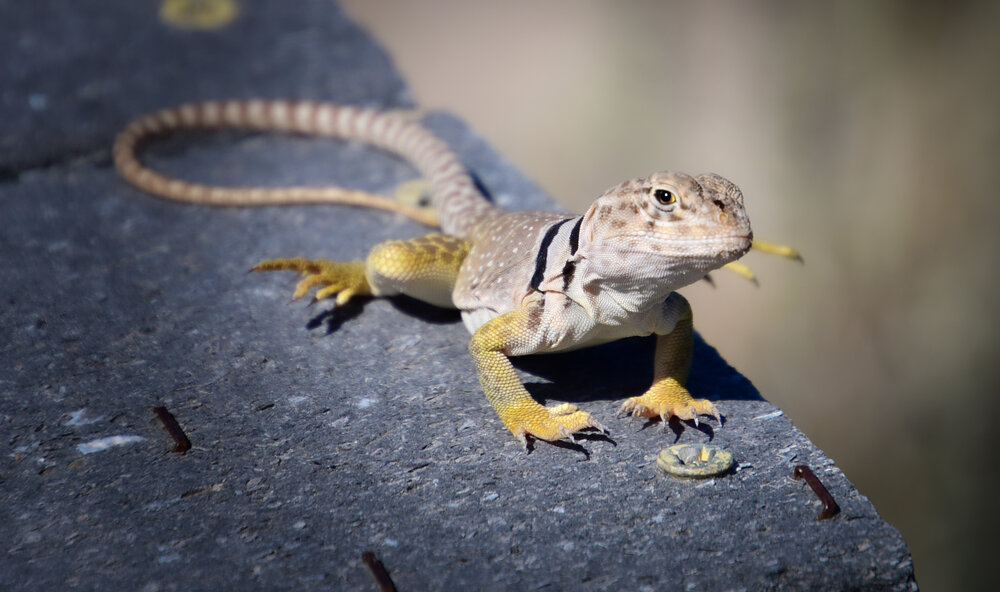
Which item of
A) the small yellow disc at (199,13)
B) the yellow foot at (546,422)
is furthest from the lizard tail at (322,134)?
the yellow foot at (546,422)

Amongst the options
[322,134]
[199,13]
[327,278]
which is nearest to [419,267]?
[327,278]

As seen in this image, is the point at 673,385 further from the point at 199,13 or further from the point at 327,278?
the point at 199,13

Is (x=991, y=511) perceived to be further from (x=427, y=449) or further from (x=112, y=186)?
(x=112, y=186)

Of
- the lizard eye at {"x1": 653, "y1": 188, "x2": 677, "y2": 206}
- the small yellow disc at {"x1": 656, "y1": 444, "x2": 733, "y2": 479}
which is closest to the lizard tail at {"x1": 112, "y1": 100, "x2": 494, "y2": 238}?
the lizard eye at {"x1": 653, "y1": 188, "x2": 677, "y2": 206}

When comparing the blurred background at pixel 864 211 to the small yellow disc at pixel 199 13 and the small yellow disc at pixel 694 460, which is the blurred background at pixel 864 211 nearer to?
the small yellow disc at pixel 199 13

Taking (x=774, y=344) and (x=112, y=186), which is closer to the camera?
(x=112, y=186)

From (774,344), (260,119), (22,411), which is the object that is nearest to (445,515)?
(22,411)

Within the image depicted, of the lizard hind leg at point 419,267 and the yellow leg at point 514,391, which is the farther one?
the lizard hind leg at point 419,267
